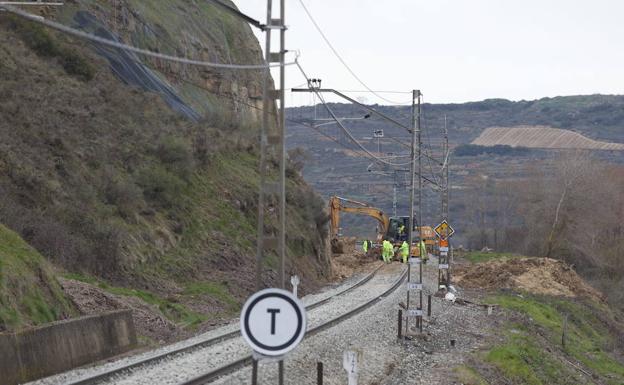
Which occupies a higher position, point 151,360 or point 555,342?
point 151,360

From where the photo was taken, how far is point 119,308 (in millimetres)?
24297

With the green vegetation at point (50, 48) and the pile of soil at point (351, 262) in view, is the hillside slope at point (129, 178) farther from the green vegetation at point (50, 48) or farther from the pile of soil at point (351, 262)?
the pile of soil at point (351, 262)

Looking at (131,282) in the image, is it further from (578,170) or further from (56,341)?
(578,170)

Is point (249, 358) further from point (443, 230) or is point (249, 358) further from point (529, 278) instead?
point (529, 278)

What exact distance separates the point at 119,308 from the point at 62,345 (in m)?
5.77

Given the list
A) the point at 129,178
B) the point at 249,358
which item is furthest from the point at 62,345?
the point at 129,178

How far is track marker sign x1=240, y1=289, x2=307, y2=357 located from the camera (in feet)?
32.9

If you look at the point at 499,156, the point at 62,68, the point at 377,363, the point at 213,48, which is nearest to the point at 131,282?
the point at 377,363

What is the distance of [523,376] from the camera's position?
24.1 meters

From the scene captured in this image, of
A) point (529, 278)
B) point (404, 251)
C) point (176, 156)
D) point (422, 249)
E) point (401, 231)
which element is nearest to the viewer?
point (176, 156)

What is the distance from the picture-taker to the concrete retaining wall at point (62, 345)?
16.8 meters

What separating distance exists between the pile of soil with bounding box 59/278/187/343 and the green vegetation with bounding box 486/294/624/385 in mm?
8174

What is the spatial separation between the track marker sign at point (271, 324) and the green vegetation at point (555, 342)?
14619 millimetres

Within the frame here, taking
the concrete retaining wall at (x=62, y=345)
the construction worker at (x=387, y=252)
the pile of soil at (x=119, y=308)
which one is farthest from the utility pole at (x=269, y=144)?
the construction worker at (x=387, y=252)
